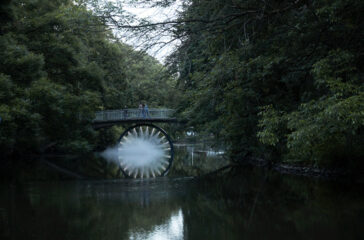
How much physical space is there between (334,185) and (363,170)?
1.71 metres

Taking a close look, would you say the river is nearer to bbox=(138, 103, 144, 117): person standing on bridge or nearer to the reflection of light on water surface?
the reflection of light on water surface

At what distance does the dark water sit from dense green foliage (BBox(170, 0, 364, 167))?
1788 millimetres

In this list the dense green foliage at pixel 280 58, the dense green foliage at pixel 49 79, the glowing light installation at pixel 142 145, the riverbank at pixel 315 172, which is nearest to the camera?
the dense green foliage at pixel 280 58

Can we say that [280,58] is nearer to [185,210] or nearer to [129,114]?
[185,210]

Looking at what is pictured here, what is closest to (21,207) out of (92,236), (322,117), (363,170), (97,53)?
(92,236)

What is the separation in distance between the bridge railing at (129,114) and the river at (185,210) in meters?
15.7

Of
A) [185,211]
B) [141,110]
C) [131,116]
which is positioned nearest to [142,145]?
[131,116]

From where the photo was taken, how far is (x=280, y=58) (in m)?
10.6

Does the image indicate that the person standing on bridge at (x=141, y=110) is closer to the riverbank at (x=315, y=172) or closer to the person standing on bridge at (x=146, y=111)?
the person standing on bridge at (x=146, y=111)

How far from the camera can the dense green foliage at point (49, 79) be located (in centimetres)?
1653

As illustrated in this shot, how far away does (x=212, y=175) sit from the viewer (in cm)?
2008

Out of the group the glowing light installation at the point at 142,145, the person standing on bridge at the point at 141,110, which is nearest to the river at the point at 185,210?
the person standing on bridge at the point at 141,110

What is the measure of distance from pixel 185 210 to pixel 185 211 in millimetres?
133

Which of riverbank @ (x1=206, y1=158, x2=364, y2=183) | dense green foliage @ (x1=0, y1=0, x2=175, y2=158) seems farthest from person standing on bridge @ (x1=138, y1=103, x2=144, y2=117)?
riverbank @ (x1=206, y1=158, x2=364, y2=183)
